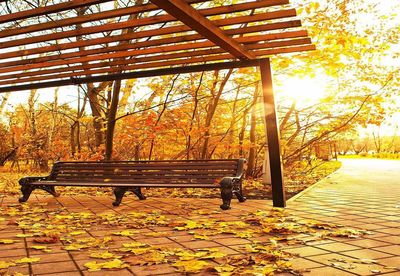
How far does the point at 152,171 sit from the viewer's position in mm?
7207

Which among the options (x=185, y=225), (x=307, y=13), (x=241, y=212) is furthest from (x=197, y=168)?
(x=307, y=13)

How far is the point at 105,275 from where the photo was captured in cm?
294

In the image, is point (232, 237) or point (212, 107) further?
point (212, 107)

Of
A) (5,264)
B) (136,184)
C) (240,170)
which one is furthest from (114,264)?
(240,170)

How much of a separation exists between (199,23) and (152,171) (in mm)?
3606

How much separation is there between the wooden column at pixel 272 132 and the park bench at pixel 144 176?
58 centimetres

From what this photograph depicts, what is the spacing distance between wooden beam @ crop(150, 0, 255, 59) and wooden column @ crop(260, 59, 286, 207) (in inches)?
24.6

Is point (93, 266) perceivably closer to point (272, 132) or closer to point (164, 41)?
point (164, 41)

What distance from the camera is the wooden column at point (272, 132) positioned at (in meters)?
6.29

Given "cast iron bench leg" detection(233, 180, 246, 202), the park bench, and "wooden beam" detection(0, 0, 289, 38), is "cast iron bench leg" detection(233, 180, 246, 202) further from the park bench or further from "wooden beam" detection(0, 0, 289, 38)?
"wooden beam" detection(0, 0, 289, 38)

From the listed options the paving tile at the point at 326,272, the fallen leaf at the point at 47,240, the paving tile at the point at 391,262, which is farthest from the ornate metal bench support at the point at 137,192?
the paving tile at the point at 391,262

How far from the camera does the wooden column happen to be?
6.29 meters

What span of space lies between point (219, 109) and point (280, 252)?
984 cm

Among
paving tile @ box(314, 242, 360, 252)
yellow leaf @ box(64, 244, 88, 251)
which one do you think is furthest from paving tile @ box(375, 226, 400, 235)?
yellow leaf @ box(64, 244, 88, 251)
